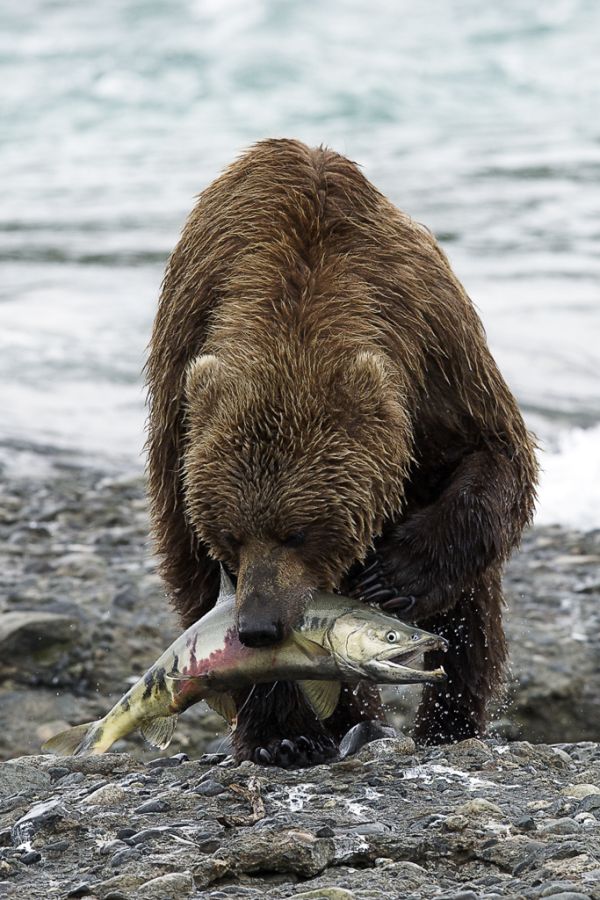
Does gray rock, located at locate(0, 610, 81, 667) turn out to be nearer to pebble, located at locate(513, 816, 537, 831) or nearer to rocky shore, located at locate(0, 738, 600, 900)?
rocky shore, located at locate(0, 738, 600, 900)

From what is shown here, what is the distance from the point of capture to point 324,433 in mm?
4637

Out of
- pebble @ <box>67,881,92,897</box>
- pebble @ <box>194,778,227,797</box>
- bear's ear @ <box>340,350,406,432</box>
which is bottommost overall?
pebble @ <box>67,881,92,897</box>

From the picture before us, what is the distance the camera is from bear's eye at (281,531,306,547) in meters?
4.61

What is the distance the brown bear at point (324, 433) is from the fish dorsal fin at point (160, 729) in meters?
0.43

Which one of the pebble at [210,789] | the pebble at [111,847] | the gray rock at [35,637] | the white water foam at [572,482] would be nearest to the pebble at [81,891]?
the pebble at [111,847]

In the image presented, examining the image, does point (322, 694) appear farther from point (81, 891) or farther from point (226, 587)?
point (81, 891)

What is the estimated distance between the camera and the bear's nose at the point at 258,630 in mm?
4461

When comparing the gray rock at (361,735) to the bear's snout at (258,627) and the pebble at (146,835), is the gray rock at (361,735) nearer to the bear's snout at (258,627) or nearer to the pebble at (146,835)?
the bear's snout at (258,627)

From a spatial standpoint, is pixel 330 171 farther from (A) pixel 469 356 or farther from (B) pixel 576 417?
(B) pixel 576 417

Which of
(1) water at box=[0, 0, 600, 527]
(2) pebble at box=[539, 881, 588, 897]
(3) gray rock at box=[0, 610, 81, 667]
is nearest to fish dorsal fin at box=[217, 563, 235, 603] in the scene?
(2) pebble at box=[539, 881, 588, 897]

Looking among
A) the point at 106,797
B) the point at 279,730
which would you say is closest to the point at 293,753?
the point at 279,730

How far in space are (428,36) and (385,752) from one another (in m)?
29.8

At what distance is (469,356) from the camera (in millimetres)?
5266

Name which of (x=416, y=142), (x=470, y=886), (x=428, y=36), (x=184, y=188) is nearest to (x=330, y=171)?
(x=470, y=886)
